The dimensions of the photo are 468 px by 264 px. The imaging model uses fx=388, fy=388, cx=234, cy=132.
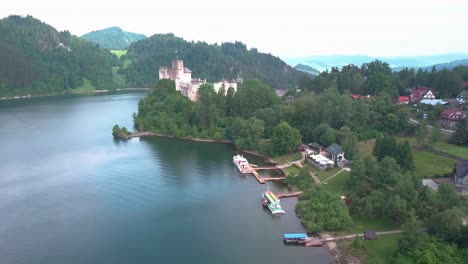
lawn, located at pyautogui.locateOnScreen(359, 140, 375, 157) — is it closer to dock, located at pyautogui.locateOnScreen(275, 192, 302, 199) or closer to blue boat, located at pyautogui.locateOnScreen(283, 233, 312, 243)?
dock, located at pyautogui.locateOnScreen(275, 192, 302, 199)

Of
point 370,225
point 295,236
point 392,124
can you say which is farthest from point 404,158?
point 295,236

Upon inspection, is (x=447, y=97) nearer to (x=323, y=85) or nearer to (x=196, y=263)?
(x=323, y=85)

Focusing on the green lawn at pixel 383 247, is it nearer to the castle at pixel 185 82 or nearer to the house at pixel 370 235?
the house at pixel 370 235

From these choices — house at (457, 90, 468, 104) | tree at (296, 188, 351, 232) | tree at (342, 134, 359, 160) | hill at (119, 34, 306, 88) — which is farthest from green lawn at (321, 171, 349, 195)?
hill at (119, 34, 306, 88)

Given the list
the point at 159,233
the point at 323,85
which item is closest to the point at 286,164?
the point at 159,233

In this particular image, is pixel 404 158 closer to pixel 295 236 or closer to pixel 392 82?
pixel 295 236

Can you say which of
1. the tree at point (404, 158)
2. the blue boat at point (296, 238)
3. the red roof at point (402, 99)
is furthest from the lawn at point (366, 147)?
the red roof at point (402, 99)
